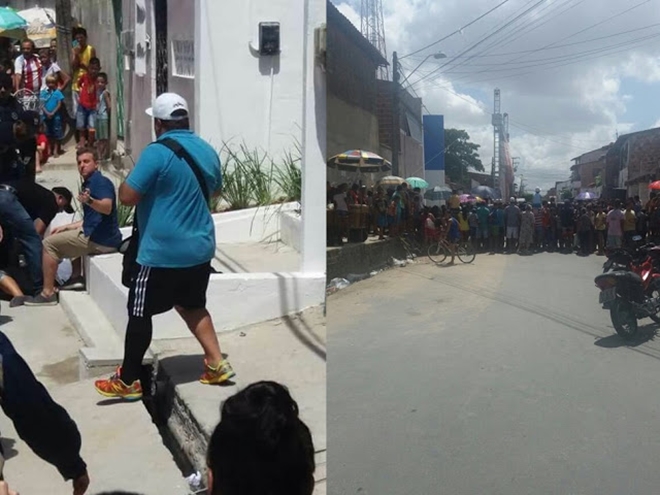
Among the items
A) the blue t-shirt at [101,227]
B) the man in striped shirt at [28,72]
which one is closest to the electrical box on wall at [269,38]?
the blue t-shirt at [101,227]

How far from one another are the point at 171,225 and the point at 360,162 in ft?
6.78

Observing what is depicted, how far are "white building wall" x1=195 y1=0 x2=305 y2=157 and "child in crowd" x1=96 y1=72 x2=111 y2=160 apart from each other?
11.6ft

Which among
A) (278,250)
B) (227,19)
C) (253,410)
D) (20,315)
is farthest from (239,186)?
(253,410)

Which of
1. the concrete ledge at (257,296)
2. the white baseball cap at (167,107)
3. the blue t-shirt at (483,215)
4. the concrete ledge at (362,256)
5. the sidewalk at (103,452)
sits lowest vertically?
the sidewalk at (103,452)

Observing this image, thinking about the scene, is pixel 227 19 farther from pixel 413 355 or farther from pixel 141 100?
pixel 413 355

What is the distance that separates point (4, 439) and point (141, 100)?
5.70 metres

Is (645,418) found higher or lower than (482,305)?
lower

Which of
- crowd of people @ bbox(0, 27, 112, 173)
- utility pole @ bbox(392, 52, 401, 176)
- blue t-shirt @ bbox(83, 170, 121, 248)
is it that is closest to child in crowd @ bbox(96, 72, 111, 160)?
crowd of people @ bbox(0, 27, 112, 173)

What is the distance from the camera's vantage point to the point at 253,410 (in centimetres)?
127

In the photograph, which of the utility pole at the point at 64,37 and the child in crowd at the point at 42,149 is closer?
the child in crowd at the point at 42,149

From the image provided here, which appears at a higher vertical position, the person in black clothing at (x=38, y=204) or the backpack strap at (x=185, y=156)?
the backpack strap at (x=185, y=156)

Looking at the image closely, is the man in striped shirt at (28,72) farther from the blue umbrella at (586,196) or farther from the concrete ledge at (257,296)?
the blue umbrella at (586,196)

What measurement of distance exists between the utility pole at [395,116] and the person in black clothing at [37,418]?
5.56 ft

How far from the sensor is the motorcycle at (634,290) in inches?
40.0
